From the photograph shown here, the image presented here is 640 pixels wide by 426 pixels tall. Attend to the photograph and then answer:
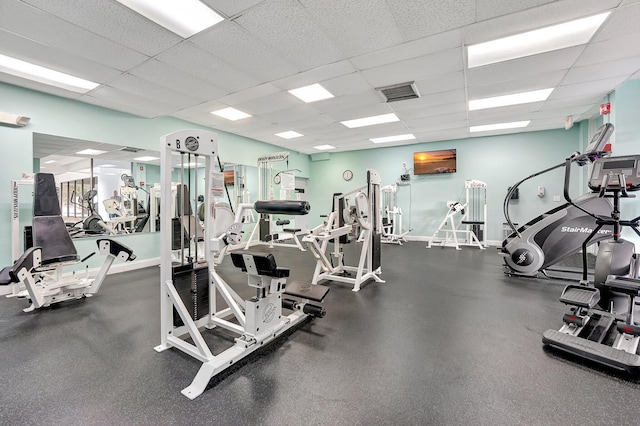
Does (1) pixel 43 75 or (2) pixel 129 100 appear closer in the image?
(1) pixel 43 75

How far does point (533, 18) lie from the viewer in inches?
91.7

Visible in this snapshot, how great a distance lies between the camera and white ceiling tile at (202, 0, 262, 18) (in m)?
2.06

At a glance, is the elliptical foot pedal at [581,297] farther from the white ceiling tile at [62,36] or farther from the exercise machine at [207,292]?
the white ceiling tile at [62,36]

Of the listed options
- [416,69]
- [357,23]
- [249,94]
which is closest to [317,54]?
[357,23]

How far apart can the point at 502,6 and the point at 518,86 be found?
83.0 inches

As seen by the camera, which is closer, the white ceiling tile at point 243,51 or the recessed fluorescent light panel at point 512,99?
the white ceiling tile at point 243,51

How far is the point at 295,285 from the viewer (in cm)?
266

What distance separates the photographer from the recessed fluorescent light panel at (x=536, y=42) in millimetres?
2479

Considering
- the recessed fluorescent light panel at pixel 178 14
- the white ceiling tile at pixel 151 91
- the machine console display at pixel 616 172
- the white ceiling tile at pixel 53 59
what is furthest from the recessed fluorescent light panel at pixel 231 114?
the machine console display at pixel 616 172

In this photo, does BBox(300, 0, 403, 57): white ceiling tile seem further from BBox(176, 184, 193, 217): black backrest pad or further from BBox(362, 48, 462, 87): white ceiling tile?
BBox(176, 184, 193, 217): black backrest pad

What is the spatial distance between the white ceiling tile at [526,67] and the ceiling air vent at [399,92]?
2.27 feet

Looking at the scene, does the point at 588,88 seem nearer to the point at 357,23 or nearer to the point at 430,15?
the point at 430,15

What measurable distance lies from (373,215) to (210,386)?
9.28ft

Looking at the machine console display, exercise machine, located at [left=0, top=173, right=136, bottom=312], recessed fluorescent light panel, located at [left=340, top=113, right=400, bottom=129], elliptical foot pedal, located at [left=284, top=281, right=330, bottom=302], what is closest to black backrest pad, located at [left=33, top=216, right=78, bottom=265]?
exercise machine, located at [left=0, top=173, right=136, bottom=312]
